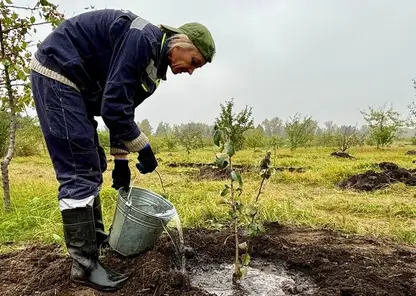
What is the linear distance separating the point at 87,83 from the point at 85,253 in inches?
41.2

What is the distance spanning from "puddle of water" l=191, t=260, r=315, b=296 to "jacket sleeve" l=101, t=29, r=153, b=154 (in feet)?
3.88

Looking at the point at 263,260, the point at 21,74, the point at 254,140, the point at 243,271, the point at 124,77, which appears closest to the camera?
the point at 124,77

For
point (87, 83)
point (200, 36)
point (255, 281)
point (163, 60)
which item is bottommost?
point (255, 281)

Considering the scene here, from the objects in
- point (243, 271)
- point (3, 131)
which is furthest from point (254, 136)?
point (243, 271)

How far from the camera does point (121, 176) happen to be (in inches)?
113

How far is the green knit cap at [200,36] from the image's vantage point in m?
2.34

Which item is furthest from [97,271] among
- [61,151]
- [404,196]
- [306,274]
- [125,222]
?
[404,196]

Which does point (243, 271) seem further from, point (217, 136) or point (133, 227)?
point (217, 136)

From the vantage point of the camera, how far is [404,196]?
6117 millimetres

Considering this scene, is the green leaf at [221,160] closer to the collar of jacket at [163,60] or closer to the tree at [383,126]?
the collar of jacket at [163,60]

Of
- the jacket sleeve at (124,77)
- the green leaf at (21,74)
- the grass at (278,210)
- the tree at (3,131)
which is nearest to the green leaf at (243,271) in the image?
the jacket sleeve at (124,77)

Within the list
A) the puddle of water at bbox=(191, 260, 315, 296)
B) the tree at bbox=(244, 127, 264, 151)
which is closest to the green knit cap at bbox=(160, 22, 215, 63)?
the puddle of water at bbox=(191, 260, 315, 296)

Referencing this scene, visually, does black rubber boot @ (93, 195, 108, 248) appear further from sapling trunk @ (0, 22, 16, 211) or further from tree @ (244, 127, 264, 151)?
tree @ (244, 127, 264, 151)

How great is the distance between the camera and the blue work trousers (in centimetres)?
233
